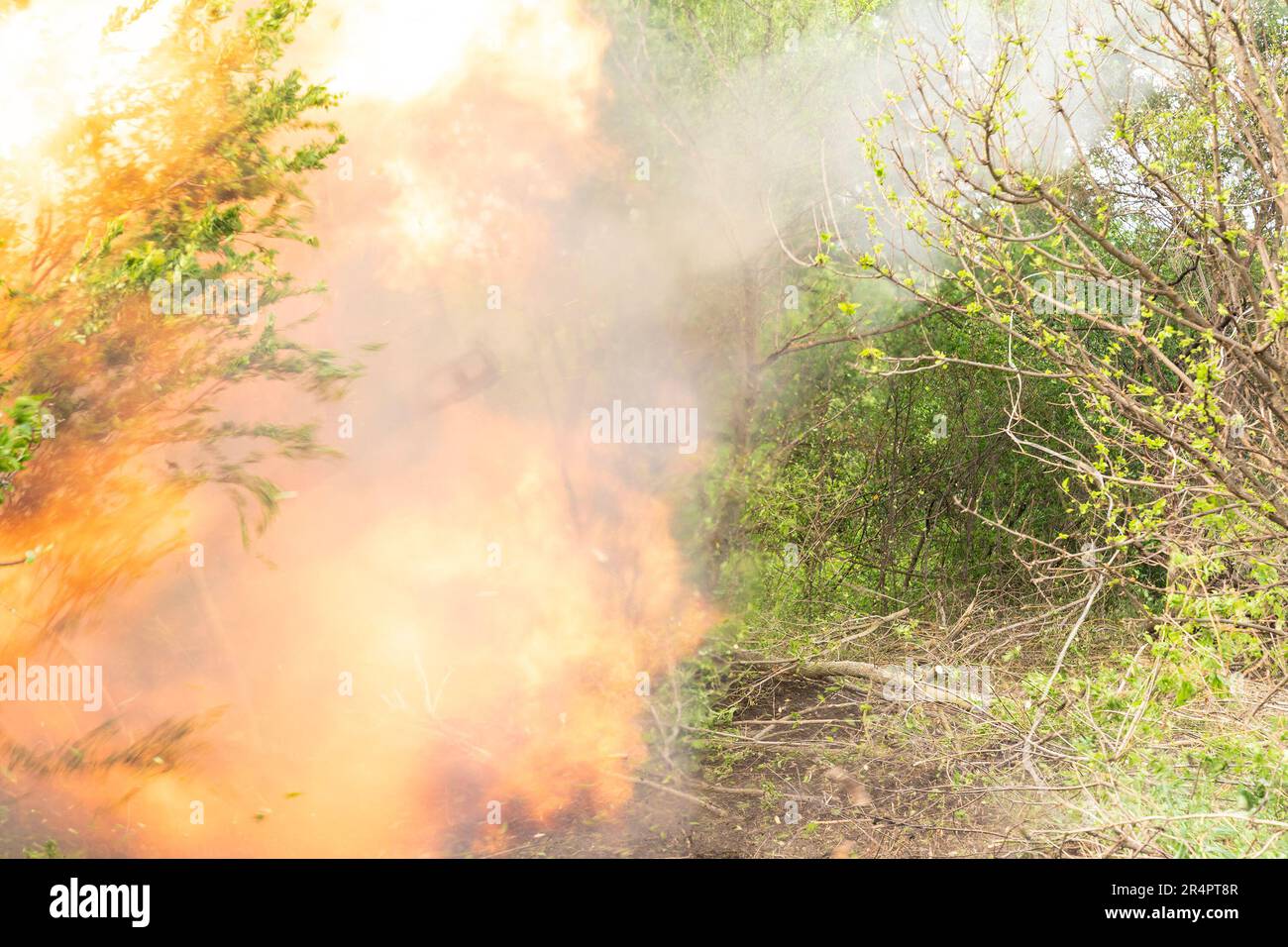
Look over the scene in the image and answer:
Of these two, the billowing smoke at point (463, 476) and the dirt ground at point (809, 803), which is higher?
the billowing smoke at point (463, 476)

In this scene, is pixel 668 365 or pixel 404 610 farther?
pixel 668 365

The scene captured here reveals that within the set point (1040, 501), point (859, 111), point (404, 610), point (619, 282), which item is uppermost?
point (859, 111)

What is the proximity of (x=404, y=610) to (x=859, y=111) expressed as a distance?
5.93 m

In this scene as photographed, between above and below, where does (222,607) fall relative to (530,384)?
below

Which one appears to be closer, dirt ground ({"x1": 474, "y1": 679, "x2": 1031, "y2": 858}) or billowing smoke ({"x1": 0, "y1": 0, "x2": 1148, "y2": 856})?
dirt ground ({"x1": 474, "y1": 679, "x2": 1031, "y2": 858})

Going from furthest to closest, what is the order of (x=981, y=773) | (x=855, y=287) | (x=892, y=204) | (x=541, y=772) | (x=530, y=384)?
(x=855, y=287) → (x=530, y=384) → (x=541, y=772) → (x=981, y=773) → (x=892, y=204)

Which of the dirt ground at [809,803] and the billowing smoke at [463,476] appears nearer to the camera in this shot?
the dirt ground at [809,803]

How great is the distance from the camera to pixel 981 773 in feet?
21.9

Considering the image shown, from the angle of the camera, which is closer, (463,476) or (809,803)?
(809,803)

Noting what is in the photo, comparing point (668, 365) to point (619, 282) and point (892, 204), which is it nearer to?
point (619, 282)

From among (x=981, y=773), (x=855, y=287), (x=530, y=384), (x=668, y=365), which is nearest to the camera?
(x=981, y=773)

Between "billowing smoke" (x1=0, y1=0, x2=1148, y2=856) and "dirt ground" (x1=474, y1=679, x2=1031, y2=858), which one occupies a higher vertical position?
"billowing smoke" (x1=0, y1=0, x2=1148, y2=856)

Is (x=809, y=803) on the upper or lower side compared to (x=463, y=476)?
lower

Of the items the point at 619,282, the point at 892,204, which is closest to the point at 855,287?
the point at 619,282
